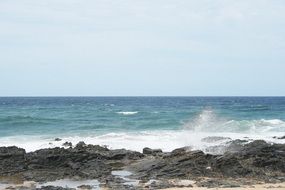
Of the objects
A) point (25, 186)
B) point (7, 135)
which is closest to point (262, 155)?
point (25, 186)

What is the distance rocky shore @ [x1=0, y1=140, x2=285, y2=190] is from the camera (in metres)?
15.5

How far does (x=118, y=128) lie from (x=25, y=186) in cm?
2335

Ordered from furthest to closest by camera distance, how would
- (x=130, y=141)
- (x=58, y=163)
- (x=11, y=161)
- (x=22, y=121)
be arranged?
(x=22, y=121)
(x=130, y=141)
(x=11, y=161)
(x=58, y=163)

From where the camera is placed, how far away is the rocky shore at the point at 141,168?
1548 centimetres

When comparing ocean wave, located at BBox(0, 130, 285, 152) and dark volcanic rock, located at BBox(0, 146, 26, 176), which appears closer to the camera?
dark volcanic rock, located at BBox(0, 146, 26, 176)

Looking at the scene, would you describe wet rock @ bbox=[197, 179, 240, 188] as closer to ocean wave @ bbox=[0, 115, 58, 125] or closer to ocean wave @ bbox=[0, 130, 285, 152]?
ocean wave @ bbox=[0, 130, 285, 152]

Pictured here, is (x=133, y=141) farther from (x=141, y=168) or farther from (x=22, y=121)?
(x=22, y=121)

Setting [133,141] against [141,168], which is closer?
[141,168]

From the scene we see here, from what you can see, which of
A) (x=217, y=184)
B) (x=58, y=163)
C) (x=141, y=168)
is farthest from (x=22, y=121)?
(x=217, y=184)

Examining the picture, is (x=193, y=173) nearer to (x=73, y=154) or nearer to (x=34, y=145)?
(x=73, y=154)

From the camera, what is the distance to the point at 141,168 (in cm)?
1744

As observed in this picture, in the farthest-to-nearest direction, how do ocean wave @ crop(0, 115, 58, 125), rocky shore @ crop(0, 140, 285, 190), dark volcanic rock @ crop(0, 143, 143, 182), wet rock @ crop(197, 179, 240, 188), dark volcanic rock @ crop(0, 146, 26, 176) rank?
ocean wave @ crop(0, 115, 58, 125), dark volcanic rock @ crop(0, 146, 26, 176), dark volcanic rock @ crop(0, 143, 143, 182), rocky shore @ crop(0, 140, 285, 190), wet rock @ crop(197, 179, 240, 188)

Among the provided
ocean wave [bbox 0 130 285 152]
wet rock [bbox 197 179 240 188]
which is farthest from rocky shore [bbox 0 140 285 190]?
ocean wave [bbox 0 130 285 152]

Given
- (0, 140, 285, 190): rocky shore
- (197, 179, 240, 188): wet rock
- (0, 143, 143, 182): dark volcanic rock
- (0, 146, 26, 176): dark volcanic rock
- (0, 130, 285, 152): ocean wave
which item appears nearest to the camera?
(197, 179, 240, 188): wet rock
